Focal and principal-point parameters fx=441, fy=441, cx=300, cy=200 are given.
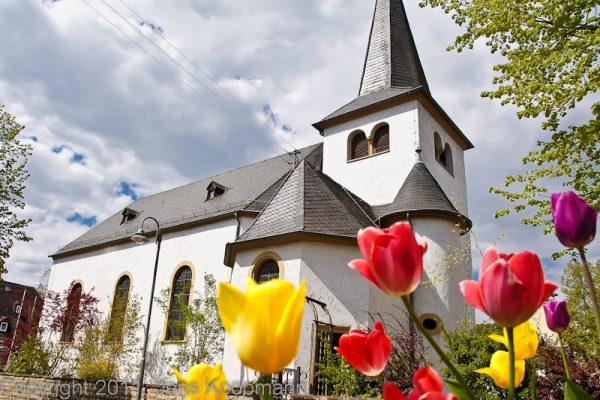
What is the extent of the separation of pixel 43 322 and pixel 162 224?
8.85 metres

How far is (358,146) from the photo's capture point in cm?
1995

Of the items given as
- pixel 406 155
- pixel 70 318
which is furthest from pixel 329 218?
pixel 70 318

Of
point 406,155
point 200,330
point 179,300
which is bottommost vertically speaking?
point 200,330

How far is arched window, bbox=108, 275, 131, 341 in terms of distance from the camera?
2069 centimetres

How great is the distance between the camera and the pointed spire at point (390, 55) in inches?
838

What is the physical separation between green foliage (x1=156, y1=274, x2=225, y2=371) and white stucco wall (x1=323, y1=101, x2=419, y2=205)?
23.6 feet

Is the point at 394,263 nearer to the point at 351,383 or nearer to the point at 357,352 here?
the point at 357,352

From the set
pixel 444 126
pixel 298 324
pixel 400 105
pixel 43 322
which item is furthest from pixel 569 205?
pixel 43 322

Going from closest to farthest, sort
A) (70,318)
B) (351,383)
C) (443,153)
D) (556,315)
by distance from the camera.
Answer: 1. (556,315)
2. (351,383)
3. (443,153)
4. (70,318)

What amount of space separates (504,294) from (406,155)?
17.4 metres

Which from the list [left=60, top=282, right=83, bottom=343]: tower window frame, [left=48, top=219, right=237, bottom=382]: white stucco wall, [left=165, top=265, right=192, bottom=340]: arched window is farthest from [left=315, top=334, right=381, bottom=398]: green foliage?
[left=60, top=282, right=83, bottom=343]: tower window frame

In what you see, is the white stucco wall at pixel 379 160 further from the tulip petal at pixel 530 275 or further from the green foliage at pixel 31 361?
the tulip petal at pixel 530 275

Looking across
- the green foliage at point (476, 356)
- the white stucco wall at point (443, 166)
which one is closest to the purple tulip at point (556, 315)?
the green foliage at point (476, 356)

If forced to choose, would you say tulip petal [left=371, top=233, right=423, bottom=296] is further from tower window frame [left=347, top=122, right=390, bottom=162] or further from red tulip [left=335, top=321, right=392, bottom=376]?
tower window frame [left=347, top=122, right=390, bottom=162]
